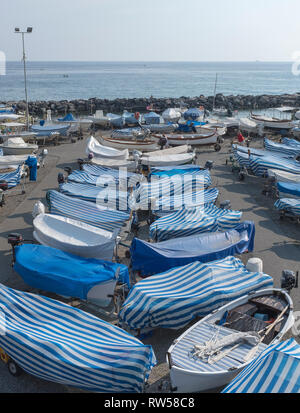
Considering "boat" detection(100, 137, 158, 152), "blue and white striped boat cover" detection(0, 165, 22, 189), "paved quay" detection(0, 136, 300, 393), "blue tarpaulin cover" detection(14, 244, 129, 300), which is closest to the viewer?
"paved quay" detection(0, 136, 300, 393)

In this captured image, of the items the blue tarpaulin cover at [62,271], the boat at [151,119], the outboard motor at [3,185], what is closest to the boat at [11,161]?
the outboard motor at [3,185]

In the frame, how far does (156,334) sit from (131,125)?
30036mm

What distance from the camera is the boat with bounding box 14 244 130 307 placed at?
10.3 m

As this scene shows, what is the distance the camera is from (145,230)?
1589 cm

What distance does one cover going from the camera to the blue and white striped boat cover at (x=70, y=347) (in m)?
7.47

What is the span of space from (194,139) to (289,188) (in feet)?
38.1

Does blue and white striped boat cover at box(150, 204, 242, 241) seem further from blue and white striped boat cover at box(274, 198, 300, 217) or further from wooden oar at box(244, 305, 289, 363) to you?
wooden oar at box(244, 305, 289, 363)

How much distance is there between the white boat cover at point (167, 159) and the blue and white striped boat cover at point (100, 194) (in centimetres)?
462

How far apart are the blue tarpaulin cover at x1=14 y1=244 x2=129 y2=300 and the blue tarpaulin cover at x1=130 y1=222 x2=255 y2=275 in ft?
3.05

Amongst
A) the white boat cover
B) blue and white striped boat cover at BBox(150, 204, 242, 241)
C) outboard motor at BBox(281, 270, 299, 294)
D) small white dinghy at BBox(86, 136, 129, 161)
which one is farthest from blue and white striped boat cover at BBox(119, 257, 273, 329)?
small white dinghy at BBox(86, 136, 129, 161)

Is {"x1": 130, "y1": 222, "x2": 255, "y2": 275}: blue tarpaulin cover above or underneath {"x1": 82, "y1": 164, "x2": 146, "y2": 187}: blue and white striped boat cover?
underneath

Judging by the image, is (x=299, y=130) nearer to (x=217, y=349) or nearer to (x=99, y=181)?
(x=99, y=181)

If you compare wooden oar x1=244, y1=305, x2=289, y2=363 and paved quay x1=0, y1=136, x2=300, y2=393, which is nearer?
wooden oar x1=244, y1=305, x2=289, y2=363
